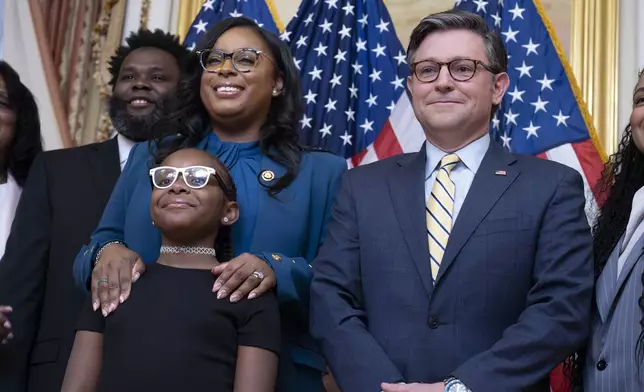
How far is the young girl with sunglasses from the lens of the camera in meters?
2.72

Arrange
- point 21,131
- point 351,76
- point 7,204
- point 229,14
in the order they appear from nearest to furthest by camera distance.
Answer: point 7,204, point 21,131, point 351,76, point 229,14

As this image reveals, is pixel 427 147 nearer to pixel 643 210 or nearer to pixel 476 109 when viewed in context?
pixel 476 109

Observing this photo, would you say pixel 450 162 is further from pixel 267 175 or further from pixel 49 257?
pixel 49 257

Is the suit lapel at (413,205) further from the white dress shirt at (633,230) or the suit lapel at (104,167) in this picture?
the suit lapel at (104,167)

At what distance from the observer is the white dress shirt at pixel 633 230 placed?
9.34 ft

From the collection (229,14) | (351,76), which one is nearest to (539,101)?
(351,76)

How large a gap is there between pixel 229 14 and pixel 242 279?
111 inches

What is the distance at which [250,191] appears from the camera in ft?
10.4

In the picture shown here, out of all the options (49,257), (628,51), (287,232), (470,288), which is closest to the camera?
(470,288)

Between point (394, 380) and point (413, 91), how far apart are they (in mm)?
928

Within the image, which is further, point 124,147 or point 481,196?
point 124,147

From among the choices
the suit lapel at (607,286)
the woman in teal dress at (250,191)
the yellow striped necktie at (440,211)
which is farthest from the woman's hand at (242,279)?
the suit lapel at (607,286)

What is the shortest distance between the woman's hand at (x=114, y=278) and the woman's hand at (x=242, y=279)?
25 cm

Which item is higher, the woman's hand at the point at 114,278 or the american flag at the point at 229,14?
the american flag at the point at 229,14
